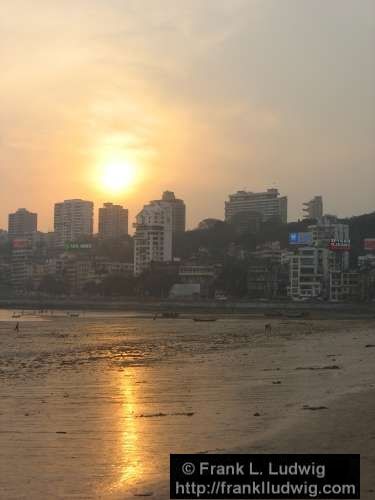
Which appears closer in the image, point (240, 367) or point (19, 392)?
point (19, 392)

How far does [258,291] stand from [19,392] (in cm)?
12541

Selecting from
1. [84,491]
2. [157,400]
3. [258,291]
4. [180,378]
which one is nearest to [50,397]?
[157,400]

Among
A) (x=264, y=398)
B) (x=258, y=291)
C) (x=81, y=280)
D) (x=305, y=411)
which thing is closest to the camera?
(x=305, y=411)

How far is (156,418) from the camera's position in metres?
12.4

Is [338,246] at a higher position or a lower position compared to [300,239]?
lower

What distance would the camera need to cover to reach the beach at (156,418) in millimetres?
8375

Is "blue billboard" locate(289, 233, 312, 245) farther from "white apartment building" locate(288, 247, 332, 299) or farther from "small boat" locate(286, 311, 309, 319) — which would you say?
"small boat" locate(286, 311, 309, 319)

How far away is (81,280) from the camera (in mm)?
179750

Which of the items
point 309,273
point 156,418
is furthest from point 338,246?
point 156,418

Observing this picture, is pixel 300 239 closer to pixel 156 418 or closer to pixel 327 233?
pixel 327 233

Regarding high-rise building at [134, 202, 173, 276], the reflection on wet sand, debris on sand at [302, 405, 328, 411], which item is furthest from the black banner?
high-rise building at [134, 202, 173, 276]

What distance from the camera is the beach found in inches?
330

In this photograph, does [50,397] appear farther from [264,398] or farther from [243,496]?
[243,496]

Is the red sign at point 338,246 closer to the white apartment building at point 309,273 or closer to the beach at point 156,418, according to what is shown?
the white apartment building at point 309,273
